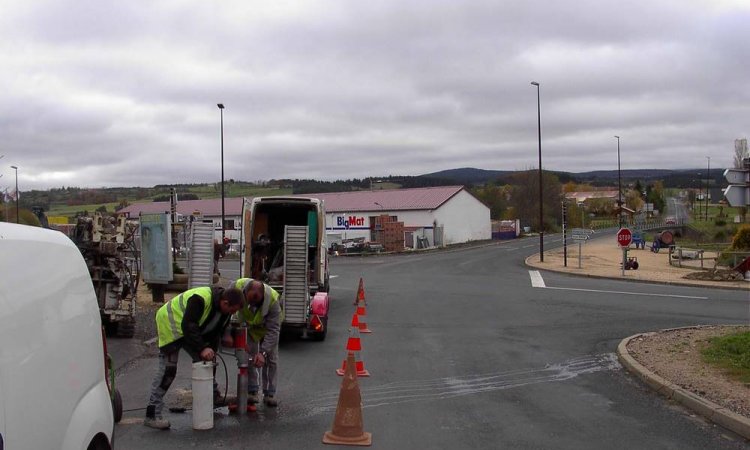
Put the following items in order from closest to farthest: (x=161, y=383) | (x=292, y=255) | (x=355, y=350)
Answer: (x=161, y=383), (x=355, y=350), (x=292, y=255)

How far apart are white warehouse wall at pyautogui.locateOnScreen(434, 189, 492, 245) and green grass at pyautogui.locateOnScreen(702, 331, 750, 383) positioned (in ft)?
177

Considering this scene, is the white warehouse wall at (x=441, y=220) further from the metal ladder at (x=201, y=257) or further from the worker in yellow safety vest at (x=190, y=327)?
the worker in yellow safety vest at (x=190, y=327)

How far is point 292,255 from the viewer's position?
12797 millimetres

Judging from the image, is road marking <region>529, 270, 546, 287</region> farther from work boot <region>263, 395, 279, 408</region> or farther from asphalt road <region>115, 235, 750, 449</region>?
work boot <region>263, 395, 279, 408</region>

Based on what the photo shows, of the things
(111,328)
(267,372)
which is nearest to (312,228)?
(111,328)

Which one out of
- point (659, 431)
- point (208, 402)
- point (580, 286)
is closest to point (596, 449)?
point (659, 431)

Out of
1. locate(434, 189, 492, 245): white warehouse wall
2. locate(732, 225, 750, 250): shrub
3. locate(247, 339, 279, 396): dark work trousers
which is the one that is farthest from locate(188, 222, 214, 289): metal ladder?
locate(434, 189, 492, 245): white warehouse wall

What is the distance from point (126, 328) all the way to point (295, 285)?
3.26 metres

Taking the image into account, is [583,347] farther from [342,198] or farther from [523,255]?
[342,198]

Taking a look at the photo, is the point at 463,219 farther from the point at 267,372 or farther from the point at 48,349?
the point at 48,349

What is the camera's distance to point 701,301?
20344mm

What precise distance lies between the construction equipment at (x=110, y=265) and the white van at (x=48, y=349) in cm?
865

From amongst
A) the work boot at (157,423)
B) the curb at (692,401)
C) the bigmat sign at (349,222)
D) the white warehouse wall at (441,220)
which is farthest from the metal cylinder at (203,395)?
the bigmat sign at (349,222)

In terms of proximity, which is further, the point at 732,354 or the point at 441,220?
the point at 441,220
